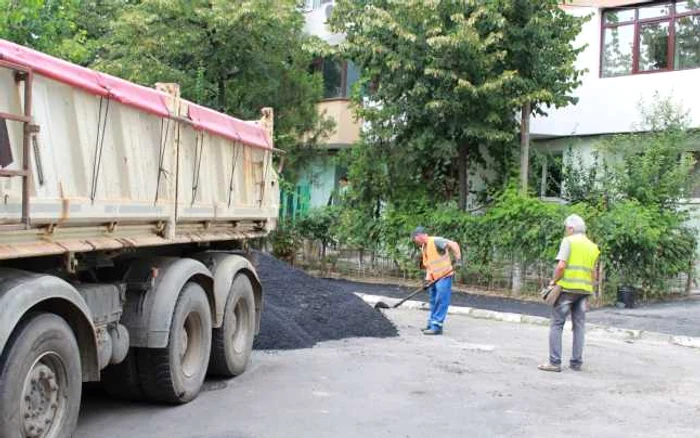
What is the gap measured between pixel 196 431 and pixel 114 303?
115 cm

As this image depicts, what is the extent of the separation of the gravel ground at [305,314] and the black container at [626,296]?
18.0ft

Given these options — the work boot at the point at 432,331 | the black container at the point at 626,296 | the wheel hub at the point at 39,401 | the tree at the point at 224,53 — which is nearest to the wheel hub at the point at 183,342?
the wheel hub at the point at 39,401

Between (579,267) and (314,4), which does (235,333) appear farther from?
(314,4)

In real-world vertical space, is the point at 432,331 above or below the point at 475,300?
below

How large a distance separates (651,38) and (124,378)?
54.8ft

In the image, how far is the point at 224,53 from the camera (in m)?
17.8

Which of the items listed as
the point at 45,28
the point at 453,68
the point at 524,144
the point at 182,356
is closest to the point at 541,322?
the point at 524,144

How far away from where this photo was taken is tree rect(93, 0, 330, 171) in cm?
1711

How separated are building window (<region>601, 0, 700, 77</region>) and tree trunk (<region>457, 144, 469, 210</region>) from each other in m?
4.85

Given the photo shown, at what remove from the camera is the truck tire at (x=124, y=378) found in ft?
21.2

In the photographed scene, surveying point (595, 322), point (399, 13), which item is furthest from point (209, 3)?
point (595, 322)

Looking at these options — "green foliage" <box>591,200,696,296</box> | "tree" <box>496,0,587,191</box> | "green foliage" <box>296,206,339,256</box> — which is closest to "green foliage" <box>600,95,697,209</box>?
"green foliage" <box>591,200,696,296</box>

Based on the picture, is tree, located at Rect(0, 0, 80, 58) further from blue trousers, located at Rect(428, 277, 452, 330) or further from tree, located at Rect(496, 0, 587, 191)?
tree, located at Rect(496, 0, 587, 191)

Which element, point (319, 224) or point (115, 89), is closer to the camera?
point (115, 89)
